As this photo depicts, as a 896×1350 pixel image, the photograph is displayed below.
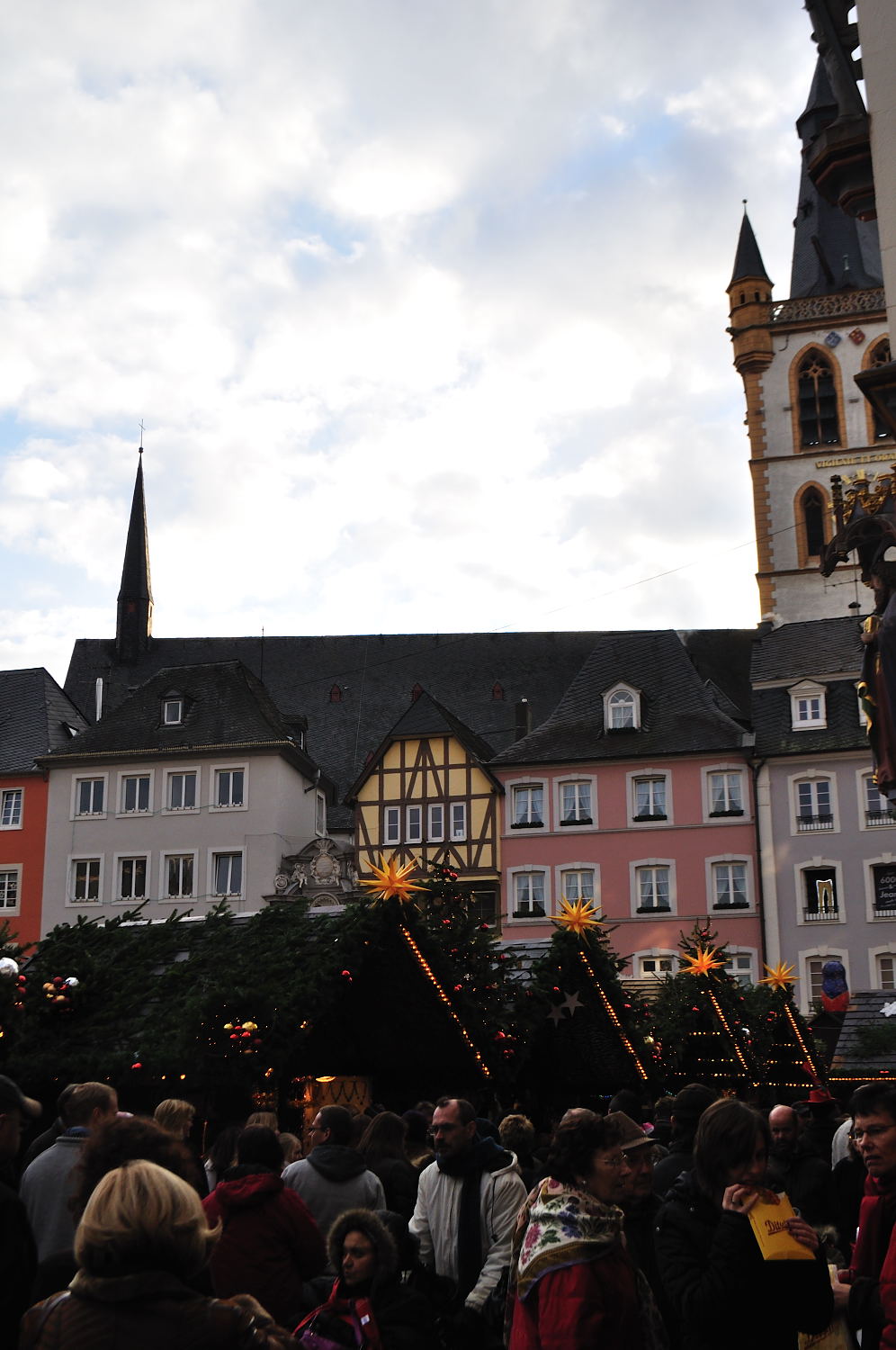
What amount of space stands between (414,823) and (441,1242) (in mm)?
38942

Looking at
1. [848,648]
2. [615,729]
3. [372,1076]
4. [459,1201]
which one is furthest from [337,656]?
[459,1201]

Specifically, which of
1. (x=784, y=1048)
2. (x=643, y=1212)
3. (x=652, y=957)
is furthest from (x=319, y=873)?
(x=643, y=1212)

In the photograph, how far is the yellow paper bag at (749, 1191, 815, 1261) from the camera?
4.49m

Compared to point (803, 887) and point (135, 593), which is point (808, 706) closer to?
point (803, 887)

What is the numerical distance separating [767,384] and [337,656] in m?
19.1

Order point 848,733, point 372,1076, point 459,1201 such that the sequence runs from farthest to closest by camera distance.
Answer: point 848,733 → point 372,1076 → point 459,1201

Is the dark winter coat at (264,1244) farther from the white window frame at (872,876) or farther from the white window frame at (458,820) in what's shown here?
the white window frame at (458,820)

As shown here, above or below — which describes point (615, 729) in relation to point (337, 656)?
below

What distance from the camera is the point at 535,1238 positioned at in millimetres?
4738

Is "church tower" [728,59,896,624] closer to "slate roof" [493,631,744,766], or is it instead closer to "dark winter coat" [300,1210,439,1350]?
"slate roof" [493,631,744,766]

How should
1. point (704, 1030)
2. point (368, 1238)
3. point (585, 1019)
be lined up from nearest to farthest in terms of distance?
1. point (368, 1238)
2. point (585, 1019)
3. point (704, 1030)

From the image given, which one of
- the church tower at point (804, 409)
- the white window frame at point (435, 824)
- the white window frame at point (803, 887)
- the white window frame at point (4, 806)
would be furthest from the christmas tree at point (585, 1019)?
the church tower at point (804, 409)

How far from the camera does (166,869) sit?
151 feet

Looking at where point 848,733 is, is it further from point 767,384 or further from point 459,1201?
point 459,1201
